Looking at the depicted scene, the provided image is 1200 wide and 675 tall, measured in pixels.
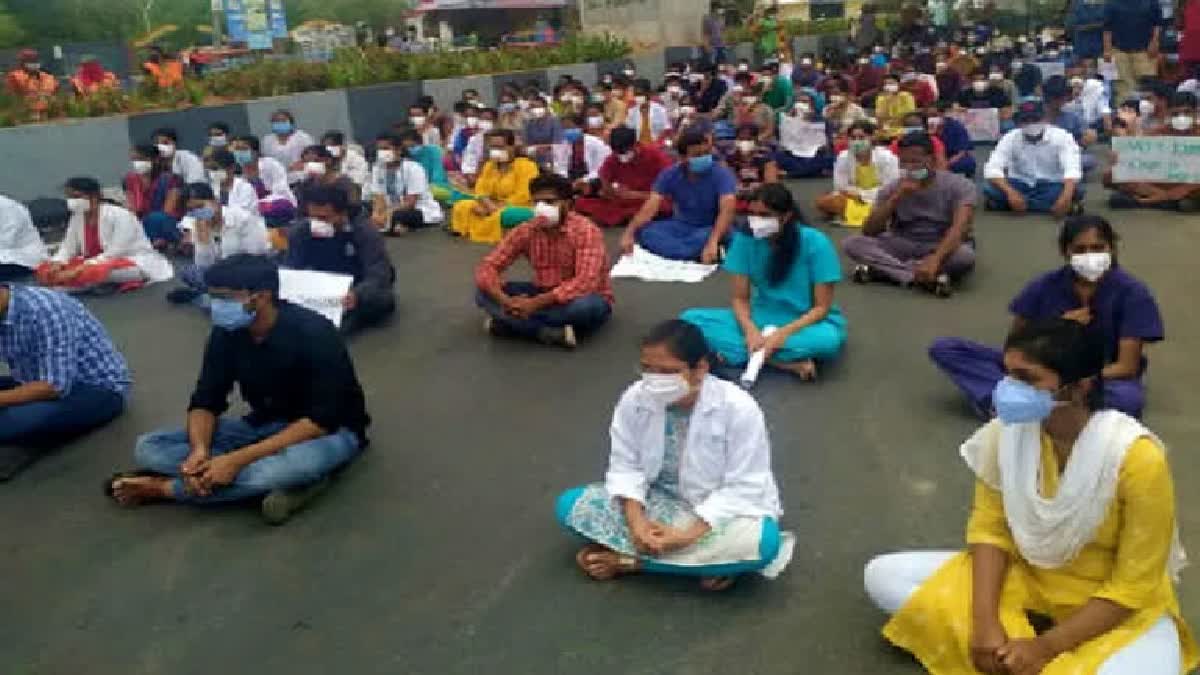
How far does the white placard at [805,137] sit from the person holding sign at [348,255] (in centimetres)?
661

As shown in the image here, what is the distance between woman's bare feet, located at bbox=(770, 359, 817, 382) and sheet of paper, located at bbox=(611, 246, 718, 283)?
2.19 metres

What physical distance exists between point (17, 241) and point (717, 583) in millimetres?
6854

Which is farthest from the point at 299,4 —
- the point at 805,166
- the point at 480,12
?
the point at 805,166

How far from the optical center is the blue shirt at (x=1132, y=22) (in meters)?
14.1

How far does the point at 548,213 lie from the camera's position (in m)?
6.43

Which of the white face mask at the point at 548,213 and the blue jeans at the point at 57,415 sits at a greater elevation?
the white face mask at the point at 548,213

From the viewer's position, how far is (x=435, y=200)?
433 inches

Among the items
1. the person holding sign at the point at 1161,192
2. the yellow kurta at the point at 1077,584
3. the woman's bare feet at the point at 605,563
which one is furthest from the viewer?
the person holding sign at the point at 1161,192

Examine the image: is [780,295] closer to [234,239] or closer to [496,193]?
[234,239]

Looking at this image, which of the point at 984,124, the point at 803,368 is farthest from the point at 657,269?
the point at 984,124

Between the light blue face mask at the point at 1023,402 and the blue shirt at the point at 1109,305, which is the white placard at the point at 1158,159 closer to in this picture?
the blue shirt at the point at 1109,305

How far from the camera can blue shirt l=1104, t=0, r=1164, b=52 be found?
14117 mm

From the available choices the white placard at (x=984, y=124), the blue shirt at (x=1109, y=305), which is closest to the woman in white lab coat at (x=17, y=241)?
the blue shirt at (x=1109, y=305)

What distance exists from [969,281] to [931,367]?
77.1 inches
